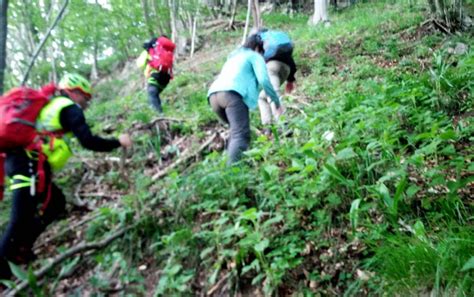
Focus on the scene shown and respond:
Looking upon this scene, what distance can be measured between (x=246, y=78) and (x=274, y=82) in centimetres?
161

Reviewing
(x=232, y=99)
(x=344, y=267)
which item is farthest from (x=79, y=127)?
(x=344, y=267)

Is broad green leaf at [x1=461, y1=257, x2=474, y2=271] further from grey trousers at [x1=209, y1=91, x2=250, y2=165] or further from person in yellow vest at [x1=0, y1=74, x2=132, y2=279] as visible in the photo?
person in yellow vest at [x1=0, y1=74, x2=132, y2=279]

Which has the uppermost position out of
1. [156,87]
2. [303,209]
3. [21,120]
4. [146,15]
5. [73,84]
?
[146,15]

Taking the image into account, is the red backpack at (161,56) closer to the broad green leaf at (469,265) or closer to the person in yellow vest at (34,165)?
the person in yellow vest at (34,165)

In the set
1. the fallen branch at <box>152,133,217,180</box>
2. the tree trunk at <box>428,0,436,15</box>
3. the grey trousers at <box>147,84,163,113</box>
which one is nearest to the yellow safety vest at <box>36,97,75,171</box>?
the fallen branch at <box>152,133,217,180</box>

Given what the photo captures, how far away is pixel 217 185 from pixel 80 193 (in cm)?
236

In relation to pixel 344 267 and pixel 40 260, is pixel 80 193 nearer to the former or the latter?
pixel 40 260

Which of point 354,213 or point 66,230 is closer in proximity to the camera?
point 354,213

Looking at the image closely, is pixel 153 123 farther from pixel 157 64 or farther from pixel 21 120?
pixel 21 120

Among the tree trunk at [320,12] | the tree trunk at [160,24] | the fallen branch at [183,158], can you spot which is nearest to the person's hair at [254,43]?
the fallen branch at [183,158]

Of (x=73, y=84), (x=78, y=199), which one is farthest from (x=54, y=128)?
(x=78, y=199)

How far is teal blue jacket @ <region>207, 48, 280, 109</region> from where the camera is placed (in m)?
4.74

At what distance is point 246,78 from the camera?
4836 millimetres

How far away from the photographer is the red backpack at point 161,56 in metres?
8.24
